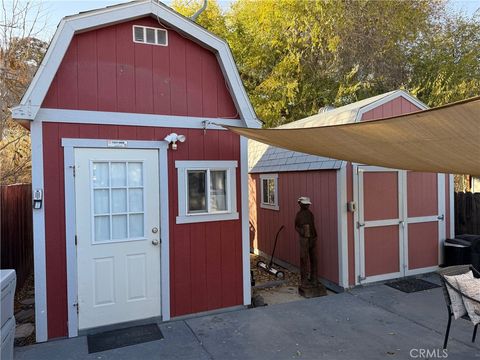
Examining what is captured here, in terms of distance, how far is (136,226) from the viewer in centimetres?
435

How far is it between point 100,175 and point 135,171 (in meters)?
0.40

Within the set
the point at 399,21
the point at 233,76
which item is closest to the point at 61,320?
the point at 233,76

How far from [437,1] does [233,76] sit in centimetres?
1304

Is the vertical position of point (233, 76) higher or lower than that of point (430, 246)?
higher

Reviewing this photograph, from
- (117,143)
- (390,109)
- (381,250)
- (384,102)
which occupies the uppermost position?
(384,102)

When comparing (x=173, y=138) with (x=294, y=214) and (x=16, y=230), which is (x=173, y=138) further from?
(x=16, y=230)

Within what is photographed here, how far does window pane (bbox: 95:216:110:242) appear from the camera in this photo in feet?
13.6

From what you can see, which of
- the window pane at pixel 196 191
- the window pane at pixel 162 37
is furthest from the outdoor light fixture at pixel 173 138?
the window pane at pixel 162 37

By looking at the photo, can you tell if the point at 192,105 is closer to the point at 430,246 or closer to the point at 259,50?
the point at 430,246

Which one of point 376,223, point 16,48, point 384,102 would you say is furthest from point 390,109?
point 16,48

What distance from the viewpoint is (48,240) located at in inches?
154

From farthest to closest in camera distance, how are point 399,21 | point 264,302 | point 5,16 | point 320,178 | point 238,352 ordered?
point 399,21 < point 5,16 < point 320,178 < point 264,302 < point 238,352

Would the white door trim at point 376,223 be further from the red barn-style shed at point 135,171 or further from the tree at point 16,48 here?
the tree at point 16,48

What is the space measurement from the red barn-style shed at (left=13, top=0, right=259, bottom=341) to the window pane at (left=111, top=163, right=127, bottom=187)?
0.5 inches
